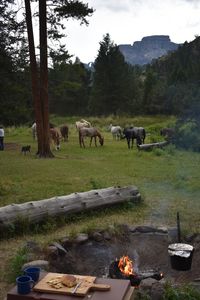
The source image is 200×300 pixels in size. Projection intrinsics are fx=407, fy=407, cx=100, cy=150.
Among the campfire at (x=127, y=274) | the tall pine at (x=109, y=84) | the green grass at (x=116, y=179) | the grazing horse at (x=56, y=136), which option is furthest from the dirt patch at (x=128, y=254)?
the tall pine at (x=109, y=84)

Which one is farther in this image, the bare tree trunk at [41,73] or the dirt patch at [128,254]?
the bare tree trunk at [41,73]

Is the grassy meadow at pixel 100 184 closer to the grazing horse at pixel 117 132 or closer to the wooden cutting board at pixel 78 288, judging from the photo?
the wooden cutting board at pixel 78 288

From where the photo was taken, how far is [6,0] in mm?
23500

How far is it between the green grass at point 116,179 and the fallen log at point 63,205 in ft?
0.88

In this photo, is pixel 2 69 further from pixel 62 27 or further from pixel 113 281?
pixel 113 281

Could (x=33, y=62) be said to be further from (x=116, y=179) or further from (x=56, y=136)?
(x=116, y=179)

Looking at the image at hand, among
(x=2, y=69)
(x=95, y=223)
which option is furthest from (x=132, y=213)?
(x=2, y=69)

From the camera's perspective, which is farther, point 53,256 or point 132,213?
point 132,213

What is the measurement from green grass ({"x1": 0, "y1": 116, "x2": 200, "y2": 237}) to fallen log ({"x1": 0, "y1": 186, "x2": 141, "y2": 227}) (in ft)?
0.88

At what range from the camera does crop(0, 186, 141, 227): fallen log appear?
27.6 feet

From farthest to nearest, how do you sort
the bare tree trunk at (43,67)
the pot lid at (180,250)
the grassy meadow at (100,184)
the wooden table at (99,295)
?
the bare tree trunk at (43,67), the grassy meadow at (100,184), the pot lid at (180,250), the wooden table at (99,295)

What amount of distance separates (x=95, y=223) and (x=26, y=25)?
14.4 metres

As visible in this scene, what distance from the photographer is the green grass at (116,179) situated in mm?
9617

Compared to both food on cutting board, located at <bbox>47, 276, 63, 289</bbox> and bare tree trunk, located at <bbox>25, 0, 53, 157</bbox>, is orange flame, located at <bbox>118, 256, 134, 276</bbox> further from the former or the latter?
bare tree trunk, located at <bbox>25, 0, 53, 157</bbox>
